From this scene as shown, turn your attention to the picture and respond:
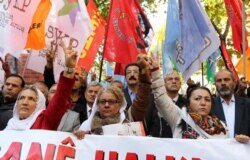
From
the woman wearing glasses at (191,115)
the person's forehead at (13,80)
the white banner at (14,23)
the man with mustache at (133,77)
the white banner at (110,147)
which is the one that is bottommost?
the white banner at (110,147)

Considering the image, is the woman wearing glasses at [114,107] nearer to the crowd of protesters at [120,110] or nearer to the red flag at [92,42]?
the crowd of protesters at [120,110]

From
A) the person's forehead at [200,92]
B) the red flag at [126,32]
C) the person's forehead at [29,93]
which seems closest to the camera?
the person's forehead at [29,93]

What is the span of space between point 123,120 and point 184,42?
242 centimetres

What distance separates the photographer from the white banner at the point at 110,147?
414cm

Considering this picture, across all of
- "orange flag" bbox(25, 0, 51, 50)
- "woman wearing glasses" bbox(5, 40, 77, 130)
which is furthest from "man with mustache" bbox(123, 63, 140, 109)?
"woman wearing glasses" bbox(5, 40, 77, 130)

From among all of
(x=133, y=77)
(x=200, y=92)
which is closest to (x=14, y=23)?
(x=133, y=77)

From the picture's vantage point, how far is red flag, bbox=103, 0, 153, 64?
6.51 m

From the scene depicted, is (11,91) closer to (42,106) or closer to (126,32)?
(42,106)

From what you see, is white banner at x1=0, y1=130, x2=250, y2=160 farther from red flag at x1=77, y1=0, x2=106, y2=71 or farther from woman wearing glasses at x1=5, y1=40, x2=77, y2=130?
red flag at x1=77, y1=0, x2=106, y2=71

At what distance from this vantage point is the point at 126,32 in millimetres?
6656

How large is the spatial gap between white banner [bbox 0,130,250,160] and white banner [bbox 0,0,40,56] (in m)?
1.96

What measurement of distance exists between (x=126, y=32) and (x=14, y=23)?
1.43 m

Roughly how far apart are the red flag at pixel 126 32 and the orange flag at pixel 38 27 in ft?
2.63

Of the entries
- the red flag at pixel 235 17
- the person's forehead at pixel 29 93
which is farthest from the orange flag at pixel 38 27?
the red flag at pixel 235 17
